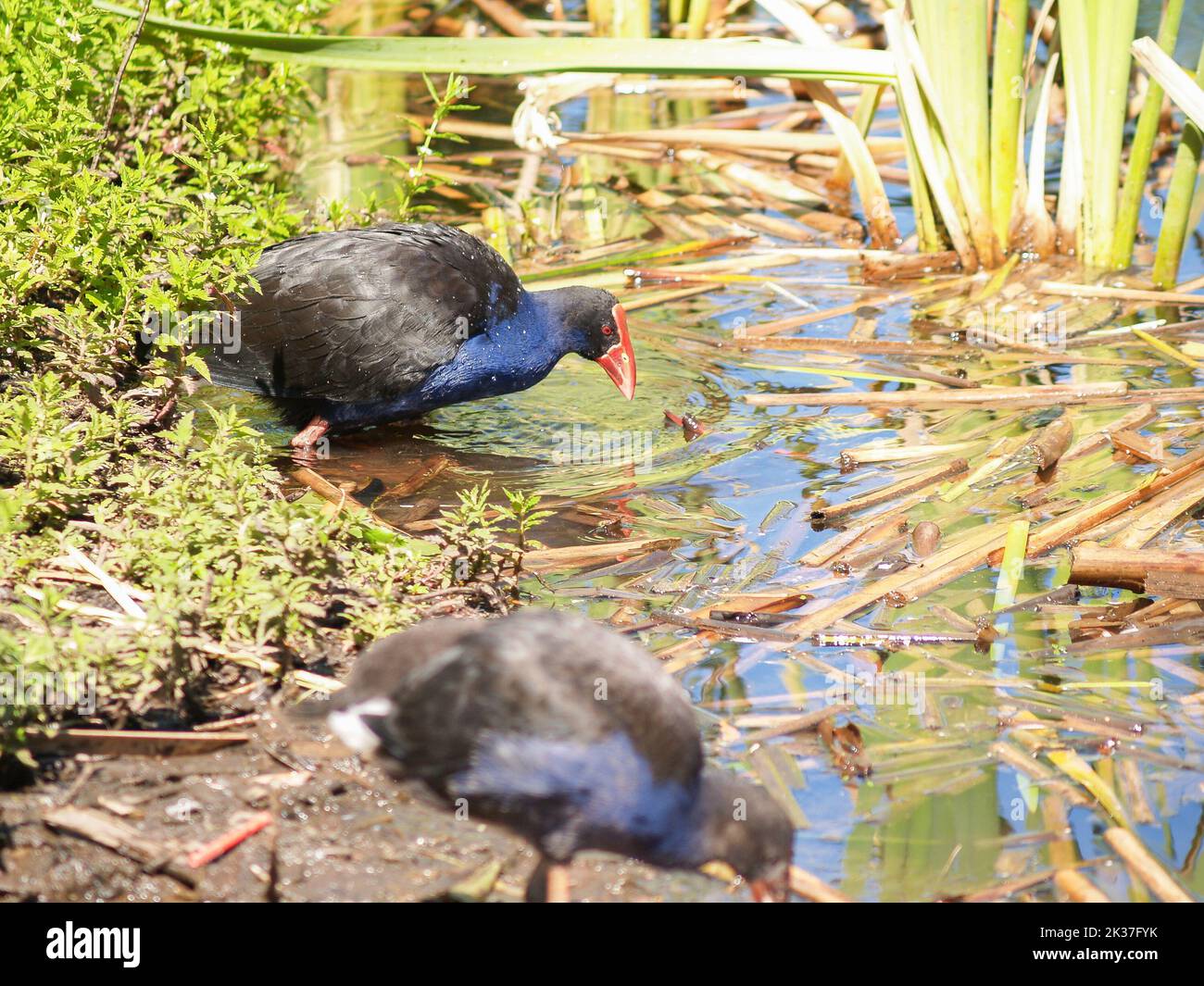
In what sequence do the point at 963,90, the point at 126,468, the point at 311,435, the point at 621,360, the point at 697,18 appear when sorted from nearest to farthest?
1. the point at 126,468
2. the point at 311,435
3. the point at 621,360
4. the point at 963,90
5. the point at 697,18

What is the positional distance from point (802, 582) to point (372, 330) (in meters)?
1.99

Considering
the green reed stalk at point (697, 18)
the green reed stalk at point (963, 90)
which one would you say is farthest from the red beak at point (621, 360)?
the green reed stalk at point (697, 18)

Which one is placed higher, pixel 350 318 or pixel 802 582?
pixel 350 318

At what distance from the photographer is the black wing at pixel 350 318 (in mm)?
5070

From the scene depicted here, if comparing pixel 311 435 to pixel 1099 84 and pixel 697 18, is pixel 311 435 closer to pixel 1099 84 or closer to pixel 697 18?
pixel 1099 84

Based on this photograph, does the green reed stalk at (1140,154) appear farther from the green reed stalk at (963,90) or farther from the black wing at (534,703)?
the black wing at (534,703)

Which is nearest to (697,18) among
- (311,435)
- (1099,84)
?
(1099,84)

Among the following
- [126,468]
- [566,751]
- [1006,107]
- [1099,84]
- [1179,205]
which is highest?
[1099,84]

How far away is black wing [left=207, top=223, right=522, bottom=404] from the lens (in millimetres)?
5070

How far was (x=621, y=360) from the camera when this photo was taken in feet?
18.4

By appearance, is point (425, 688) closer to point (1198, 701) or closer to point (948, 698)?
point (948, 698)

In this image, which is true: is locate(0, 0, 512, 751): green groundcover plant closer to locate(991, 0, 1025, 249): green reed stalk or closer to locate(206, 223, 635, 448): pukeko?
locate(206, 223, 635, 448): pukeko

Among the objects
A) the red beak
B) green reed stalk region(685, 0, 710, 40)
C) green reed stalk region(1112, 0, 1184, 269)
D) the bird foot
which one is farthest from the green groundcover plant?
green reed stalk region(685, 0, 710, 40)
